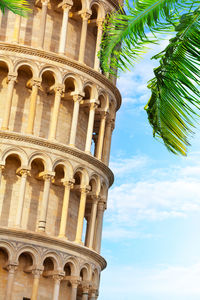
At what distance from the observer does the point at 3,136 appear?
3052 centimetres

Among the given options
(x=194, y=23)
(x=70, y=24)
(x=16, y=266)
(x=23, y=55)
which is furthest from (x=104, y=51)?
(x=70, y=24)

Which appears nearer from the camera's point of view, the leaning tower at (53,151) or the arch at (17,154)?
the leaning tower at (53,151)

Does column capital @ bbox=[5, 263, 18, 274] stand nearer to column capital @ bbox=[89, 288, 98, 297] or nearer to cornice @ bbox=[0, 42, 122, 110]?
column capital @ bbox=[89, 288, 98, 297]

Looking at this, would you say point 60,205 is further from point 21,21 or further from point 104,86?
point 21,21

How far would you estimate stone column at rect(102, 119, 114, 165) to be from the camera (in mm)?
34312

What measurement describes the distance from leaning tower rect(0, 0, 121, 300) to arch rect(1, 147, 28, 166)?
0.13 ft

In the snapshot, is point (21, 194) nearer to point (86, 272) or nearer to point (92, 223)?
point (92, 223)

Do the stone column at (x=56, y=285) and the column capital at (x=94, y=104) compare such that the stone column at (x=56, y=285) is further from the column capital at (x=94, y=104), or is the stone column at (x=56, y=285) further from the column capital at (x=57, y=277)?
the column capital at (x=94, y=104)

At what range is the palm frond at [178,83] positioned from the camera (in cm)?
452

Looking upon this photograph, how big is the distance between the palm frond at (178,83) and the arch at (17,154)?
1023 inches

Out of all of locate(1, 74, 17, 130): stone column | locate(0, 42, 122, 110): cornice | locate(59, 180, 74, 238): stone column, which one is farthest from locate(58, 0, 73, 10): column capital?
locate(59, 180, 74, 238): stone column

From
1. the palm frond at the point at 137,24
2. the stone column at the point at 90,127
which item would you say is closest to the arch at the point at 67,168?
the stone column at the point at 90,127

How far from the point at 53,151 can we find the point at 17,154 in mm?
1519

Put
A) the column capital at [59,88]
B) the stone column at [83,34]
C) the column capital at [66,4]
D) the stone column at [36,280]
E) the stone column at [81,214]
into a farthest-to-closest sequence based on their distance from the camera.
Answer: the column capital at [66,4] → the stone column at [83,34] → the column capital at [59,88] → the stone column at [81,214] → the stone column at [36,280]
